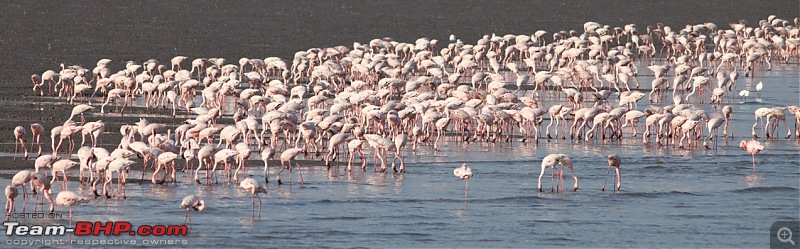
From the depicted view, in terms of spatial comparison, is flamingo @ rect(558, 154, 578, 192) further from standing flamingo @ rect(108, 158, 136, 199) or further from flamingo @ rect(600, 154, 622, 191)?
standing flamingo @ rect(108, 158, 136, 199)

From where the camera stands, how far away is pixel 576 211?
14.5 meters

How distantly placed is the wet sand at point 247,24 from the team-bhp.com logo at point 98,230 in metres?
7.22

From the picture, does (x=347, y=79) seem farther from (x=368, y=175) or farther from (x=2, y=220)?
(x=2, y=220)

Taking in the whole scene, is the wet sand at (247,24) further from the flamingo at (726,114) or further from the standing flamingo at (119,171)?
the flamingo at (726,114)

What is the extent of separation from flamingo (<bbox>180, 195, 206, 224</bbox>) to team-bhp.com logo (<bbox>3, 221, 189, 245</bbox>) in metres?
0.20

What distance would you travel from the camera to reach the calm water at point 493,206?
1320 centimetres

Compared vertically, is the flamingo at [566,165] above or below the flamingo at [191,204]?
above

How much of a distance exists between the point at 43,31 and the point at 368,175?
17.9 metres

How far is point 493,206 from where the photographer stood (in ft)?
48.4

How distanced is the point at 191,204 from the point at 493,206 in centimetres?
340

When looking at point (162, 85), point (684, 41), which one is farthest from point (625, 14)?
point (162, 85)

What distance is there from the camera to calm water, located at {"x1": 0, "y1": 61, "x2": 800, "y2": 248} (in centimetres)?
1320

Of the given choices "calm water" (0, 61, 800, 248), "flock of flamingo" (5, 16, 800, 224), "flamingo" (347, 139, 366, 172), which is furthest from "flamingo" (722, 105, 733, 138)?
"flamingo" (347, 139, 366, 172)

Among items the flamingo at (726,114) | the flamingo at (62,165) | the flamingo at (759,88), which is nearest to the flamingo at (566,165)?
the flamingo at (726,114)
